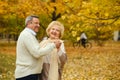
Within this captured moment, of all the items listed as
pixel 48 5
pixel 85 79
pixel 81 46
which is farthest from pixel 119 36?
pixel 85 79

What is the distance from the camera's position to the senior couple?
5.43m

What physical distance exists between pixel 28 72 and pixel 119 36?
68.2 meters

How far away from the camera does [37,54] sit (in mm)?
5371

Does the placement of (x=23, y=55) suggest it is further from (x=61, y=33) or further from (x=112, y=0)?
(x=112, y=0)

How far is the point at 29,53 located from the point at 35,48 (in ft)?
0.46

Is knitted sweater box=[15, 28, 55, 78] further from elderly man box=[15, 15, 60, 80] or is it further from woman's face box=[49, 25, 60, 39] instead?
woman's face box=[49, 25, 60, 39]

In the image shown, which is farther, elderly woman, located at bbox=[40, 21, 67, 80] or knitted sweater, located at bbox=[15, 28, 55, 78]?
elderly woman, located at bbox=[40, 21, 67, 80]

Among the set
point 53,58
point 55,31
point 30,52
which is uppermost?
point 55,31

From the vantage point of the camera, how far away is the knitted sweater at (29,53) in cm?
539

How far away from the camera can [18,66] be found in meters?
5.57

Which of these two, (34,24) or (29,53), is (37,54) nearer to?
(29,53)

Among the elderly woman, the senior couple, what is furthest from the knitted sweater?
the elderly woman

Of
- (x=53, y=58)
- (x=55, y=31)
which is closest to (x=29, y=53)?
(x=53, y=58)

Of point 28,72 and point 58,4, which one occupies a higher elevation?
point 58,4
